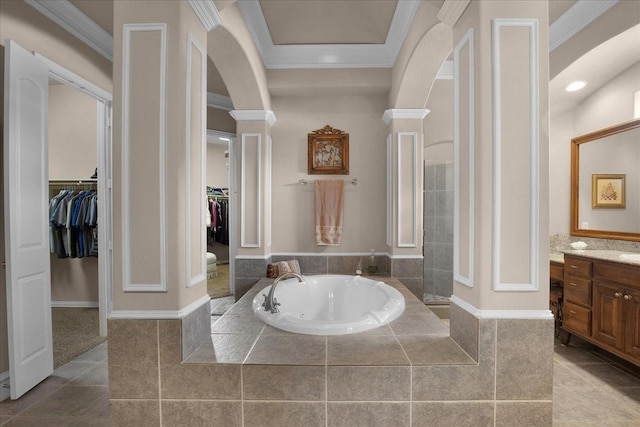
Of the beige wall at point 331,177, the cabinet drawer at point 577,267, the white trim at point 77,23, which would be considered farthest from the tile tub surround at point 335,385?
the white trim at point 77,23

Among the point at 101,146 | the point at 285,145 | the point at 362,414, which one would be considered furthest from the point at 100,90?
the point at 362,414

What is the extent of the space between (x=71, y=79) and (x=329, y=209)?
245cm

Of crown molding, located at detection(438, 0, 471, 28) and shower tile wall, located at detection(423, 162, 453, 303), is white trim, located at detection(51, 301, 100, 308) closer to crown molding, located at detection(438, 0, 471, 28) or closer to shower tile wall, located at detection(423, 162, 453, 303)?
shower tile wall, located at detection(423, 162, 453, 303)

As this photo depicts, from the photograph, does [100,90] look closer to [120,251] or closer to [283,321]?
[120,251]

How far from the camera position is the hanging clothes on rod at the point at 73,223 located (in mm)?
3549

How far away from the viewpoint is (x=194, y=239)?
1.58 meters

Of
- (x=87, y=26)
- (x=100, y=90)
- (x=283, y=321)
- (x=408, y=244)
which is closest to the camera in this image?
(x=283, y=321)

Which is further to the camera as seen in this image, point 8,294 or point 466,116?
point 8,294

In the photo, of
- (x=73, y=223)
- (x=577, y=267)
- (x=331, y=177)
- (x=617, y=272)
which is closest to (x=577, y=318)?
(x=577, y=267)

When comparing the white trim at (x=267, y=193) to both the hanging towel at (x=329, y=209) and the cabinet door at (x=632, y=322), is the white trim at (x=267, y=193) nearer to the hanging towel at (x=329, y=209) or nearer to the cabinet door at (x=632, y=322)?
the hanging towel at (x=329, y=209)

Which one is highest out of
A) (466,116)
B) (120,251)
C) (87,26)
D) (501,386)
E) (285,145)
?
(87,26)

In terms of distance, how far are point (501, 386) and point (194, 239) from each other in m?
1.52

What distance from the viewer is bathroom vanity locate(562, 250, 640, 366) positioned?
221cm

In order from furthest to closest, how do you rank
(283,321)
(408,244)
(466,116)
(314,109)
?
(314,109)
(408,244)
(283,321)
(466,116)
